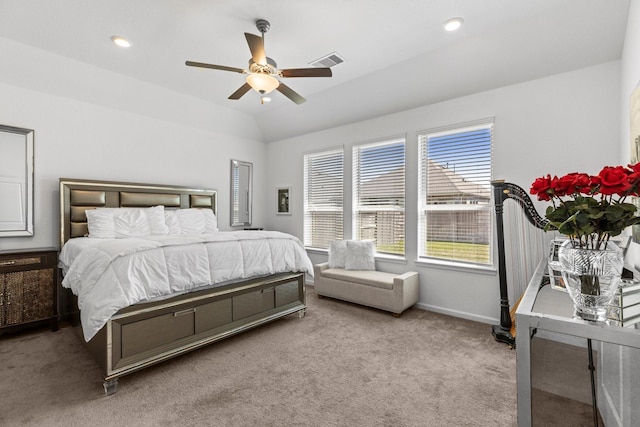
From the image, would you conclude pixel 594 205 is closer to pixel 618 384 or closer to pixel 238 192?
pixel 618 384

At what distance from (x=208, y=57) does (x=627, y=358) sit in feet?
13.2

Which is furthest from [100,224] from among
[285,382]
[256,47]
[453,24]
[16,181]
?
[453,24]

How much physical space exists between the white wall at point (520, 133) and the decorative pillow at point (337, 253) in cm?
64

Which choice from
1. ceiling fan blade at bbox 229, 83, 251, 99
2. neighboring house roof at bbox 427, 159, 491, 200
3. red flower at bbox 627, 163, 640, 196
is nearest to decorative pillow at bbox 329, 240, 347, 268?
neighboring house roof at bbox 427, 159, 491, 200

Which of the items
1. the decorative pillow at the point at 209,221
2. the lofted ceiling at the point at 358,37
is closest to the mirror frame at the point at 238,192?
the decorative pillow at the point at 209,221

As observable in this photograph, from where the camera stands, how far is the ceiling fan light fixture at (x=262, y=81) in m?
2.64

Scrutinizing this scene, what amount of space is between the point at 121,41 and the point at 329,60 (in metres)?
2.17

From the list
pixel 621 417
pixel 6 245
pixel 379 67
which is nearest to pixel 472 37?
pixel 379 67

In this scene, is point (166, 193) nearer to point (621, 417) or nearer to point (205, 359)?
point (205, 359)

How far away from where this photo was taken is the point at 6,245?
3377 millimetres

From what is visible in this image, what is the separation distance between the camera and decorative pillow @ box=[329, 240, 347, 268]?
4.55 metres

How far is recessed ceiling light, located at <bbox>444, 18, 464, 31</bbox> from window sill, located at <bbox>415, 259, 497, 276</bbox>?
2602 mm

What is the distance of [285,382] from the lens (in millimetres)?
2299

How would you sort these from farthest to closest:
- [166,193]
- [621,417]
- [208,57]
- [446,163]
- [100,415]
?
1. [166,193]
2. [446,163]
3. [208,57]
4. [100,415]
5. [621,417]
